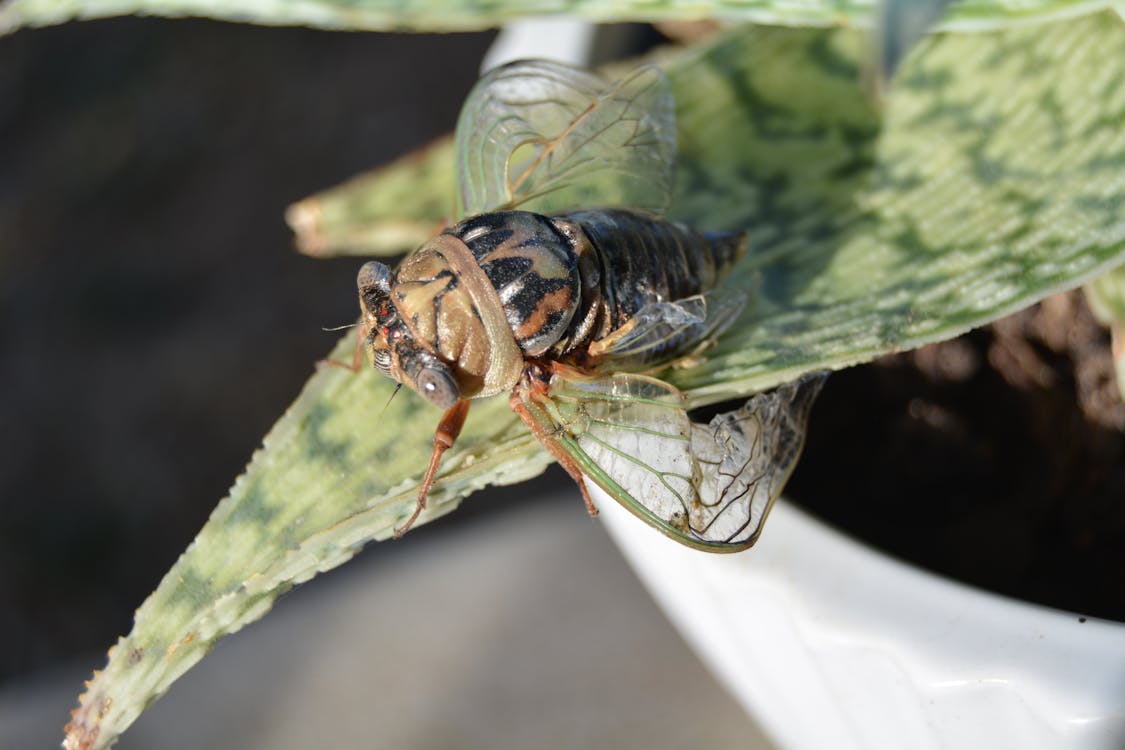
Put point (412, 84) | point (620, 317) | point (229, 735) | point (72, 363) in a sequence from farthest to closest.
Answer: point (412, 84) < point (72, 363) < point (229, 735) < point (620, 317)

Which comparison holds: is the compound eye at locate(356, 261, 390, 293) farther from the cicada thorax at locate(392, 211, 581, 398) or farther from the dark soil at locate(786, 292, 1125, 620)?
the dark soil at locate(786, 292, 1125, 620)

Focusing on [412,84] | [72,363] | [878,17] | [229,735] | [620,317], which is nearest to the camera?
[878,17]

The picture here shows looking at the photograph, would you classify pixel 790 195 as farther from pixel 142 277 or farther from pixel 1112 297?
pixel 142 277

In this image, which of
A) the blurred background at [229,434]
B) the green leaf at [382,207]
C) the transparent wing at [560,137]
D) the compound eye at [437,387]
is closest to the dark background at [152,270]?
the blurred background at [229,434]

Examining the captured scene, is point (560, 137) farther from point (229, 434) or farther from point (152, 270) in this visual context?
point (152, 270)

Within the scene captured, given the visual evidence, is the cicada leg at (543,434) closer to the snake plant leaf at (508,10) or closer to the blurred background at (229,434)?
the snake plant leaf at (508,10)

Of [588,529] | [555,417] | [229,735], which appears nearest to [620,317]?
[555,417]

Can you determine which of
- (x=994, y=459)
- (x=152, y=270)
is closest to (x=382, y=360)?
(x=994, y=459)
